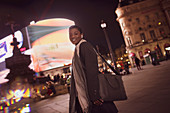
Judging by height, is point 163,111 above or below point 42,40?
below

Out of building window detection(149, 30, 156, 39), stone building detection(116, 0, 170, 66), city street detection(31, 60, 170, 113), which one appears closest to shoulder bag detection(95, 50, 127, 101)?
city street detection(31, 60, 170, 113)

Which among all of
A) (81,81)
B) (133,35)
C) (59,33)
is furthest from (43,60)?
(81,81)

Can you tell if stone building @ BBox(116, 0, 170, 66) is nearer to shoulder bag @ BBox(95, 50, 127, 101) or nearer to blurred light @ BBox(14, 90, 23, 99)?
blurred light @ BBox(14, 90, 23, 99)

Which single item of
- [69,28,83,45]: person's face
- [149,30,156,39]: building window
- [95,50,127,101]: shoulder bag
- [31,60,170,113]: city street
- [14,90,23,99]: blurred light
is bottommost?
[31,60,170,113]: city street

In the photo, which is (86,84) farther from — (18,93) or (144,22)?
(144,22)

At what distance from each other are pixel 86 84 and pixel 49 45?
131 feet

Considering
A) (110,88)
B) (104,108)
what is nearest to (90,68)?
(110,88)

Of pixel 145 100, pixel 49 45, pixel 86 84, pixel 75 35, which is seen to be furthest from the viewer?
pixel 49 45

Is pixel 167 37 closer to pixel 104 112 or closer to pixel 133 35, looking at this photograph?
pixel 133 35

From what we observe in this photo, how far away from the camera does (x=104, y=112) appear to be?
1.75 m

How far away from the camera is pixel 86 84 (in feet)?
5.67

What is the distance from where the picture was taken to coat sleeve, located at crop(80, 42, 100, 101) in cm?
167

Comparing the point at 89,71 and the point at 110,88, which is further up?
the point at 89,71

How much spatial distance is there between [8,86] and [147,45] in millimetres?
36365
